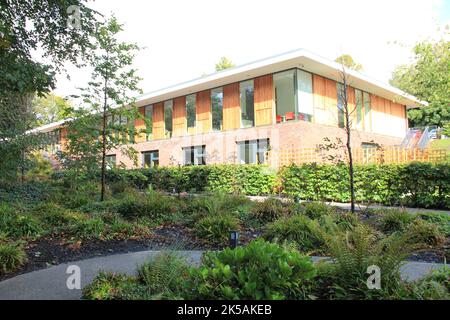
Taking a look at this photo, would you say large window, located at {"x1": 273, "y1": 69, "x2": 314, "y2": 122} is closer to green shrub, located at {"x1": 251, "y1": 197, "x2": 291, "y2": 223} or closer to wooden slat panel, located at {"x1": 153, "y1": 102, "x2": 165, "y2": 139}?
wooden slat panel, located at {"x1": 153, "y1": 102, "x2": 165, "y2": 139}

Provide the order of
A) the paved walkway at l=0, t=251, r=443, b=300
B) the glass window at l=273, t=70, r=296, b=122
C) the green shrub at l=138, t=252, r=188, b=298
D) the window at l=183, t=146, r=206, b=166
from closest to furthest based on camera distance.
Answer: the green shrub at l=138, t=252, r=188, b=298 → the paved walkway at l=0, t=251, r=443, b=300 → the glass window at l=273, t=70, r=296, b=122 → the window at l=183, t=146, r=206, b=166

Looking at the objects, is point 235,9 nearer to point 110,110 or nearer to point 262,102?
point 110,110

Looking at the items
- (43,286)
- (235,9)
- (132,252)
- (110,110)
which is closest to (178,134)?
(110,110)

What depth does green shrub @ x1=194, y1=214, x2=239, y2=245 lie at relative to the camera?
6098mm

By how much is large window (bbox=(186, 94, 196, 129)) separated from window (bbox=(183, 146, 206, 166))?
5.37 ft

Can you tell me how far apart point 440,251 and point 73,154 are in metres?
9.01

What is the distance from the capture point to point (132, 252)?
18.4ft

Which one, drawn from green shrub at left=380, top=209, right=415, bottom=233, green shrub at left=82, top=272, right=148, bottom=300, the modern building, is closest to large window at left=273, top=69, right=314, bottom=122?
the modern building

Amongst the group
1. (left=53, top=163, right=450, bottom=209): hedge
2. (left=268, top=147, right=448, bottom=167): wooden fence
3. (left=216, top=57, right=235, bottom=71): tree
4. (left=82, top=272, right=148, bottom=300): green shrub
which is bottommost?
(left=82, top=272, right=148, bottom=300): green shrub

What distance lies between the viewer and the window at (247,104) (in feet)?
65.3

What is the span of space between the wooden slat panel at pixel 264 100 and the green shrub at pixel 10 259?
49.6 feet

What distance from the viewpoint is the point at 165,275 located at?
3615 millimetres

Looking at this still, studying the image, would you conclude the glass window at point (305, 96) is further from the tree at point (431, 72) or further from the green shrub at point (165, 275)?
the green shrub at point (165, 275)

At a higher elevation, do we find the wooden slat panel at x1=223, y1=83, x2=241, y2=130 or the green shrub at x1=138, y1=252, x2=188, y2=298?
the wooden slat panel at x1=223, y1=83, x2=241, y2=130
